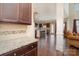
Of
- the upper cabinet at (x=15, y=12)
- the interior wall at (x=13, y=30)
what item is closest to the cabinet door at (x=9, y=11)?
the upper cabinet at (x=15, y=12)

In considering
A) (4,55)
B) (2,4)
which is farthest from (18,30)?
(4,55)

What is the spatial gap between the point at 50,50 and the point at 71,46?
0.21 metres

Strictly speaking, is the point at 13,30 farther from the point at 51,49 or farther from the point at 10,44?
the point at 51,49

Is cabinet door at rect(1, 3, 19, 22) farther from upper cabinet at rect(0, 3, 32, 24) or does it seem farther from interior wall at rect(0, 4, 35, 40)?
interior wall at rect(0, 4, 35, 40)

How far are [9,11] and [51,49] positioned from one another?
0.57 metres

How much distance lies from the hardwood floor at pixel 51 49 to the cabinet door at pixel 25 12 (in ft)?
0.89

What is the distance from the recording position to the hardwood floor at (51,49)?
1.54 metres

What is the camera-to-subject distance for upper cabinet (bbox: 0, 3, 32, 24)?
1.57 m

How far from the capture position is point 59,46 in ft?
5.18

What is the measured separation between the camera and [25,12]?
5.40 feet

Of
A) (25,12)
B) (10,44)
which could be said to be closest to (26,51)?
(10,44)

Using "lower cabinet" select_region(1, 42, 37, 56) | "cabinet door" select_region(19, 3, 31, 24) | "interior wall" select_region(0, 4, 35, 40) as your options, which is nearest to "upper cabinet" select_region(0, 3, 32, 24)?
"cabinet door" select_region(19, 3, 31, 24)

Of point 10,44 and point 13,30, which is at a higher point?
point 13,30

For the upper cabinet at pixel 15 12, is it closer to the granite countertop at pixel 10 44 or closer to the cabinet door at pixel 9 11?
the cabinet door at pixel 9 11
